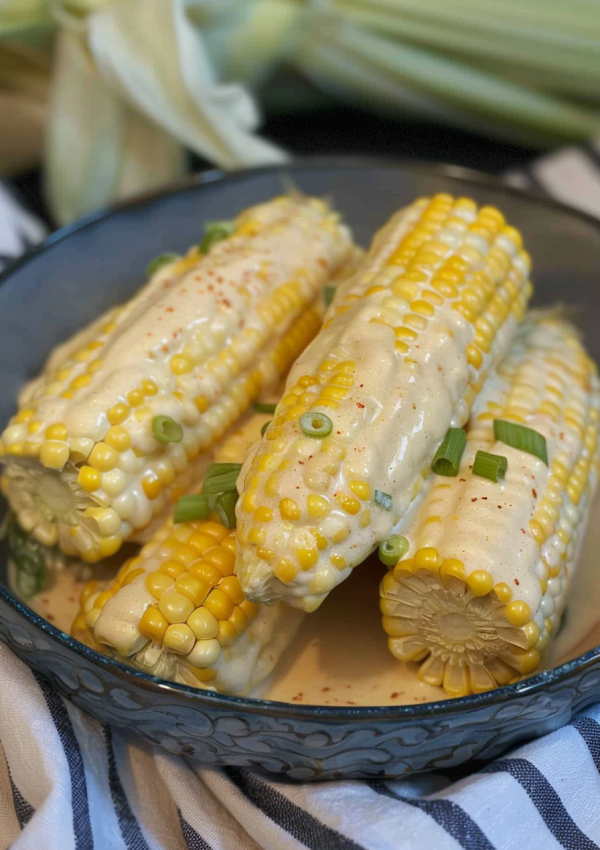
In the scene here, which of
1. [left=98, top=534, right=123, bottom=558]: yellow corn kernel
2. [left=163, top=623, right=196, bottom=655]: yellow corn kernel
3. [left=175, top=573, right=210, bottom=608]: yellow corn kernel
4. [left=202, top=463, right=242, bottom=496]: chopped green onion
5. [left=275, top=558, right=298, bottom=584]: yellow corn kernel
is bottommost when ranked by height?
[left=98, top=534, right=123, bottom=558]: yellow corn kernel

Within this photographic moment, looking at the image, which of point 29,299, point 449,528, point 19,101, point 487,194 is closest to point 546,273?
point 487,194

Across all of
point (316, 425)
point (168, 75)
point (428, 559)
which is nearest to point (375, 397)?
point (316, 425)

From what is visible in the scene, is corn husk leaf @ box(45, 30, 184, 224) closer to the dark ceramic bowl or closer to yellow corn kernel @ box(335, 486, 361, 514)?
the dark ceramic bowl

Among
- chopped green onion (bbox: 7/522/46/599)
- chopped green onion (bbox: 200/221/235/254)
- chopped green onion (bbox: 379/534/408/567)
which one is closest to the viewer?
chopped green onion (bbox: 379/534/408/567)

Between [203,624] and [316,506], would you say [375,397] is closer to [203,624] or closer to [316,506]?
[316,506]

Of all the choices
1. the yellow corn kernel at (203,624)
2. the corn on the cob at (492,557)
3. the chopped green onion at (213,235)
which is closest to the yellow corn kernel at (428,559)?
the corn on the cob at (492,557)

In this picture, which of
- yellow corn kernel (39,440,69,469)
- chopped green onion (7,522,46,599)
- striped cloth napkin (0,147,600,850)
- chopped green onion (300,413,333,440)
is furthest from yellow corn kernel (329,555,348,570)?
chopped green onion (7,522,46,599)

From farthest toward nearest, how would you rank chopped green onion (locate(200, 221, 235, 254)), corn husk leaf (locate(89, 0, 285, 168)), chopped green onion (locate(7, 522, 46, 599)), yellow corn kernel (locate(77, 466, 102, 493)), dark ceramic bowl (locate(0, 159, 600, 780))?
corn husk leaf (locate(89, 0, 285, 168)), chopped green onion (locate(200, 221, 235, 254)), chopped green onion (locate(7, 522, 46, 599)), yellow corn kernel (locate(77, 466, 102, 493)), dark ceramic bowl (locate(0, 159, 600, 780))
